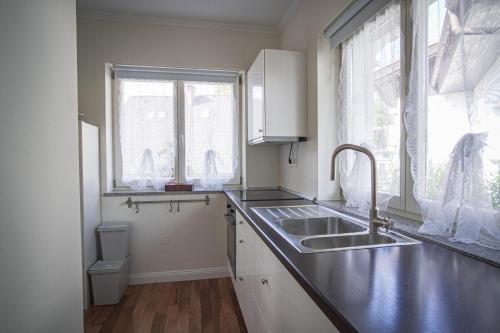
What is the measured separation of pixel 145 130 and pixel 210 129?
68 centimetres

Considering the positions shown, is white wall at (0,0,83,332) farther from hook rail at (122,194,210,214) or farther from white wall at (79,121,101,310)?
hook rail at (122,194,210,214)

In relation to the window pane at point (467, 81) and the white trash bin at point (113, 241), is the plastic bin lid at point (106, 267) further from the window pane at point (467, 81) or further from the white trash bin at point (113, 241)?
the window pane at point (467, 81)

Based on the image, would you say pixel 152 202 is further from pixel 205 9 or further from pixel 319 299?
pixel 319 299

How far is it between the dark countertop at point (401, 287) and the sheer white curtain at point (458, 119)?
6.2 inches

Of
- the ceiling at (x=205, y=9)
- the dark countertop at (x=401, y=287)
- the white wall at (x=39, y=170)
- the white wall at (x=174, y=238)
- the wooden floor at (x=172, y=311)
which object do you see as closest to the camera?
the dark countertop at (x=401, y=287)

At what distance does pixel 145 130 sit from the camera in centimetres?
306

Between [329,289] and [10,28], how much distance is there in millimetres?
1291

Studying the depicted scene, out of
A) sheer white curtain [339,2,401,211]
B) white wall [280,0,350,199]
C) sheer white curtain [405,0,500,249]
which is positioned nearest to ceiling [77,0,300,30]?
white wall [280,0,350,199]

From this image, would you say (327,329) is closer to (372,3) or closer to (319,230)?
(319,230)

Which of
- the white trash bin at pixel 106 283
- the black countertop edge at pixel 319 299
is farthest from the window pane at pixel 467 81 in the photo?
the white trash bin at pixel 106 283

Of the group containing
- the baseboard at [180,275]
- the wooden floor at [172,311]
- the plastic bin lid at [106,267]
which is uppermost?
the plastic bin lid at [106,267]

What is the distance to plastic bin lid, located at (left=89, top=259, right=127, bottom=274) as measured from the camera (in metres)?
2.51

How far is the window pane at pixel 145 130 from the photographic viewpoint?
3.03m

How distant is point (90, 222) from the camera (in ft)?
8.59
